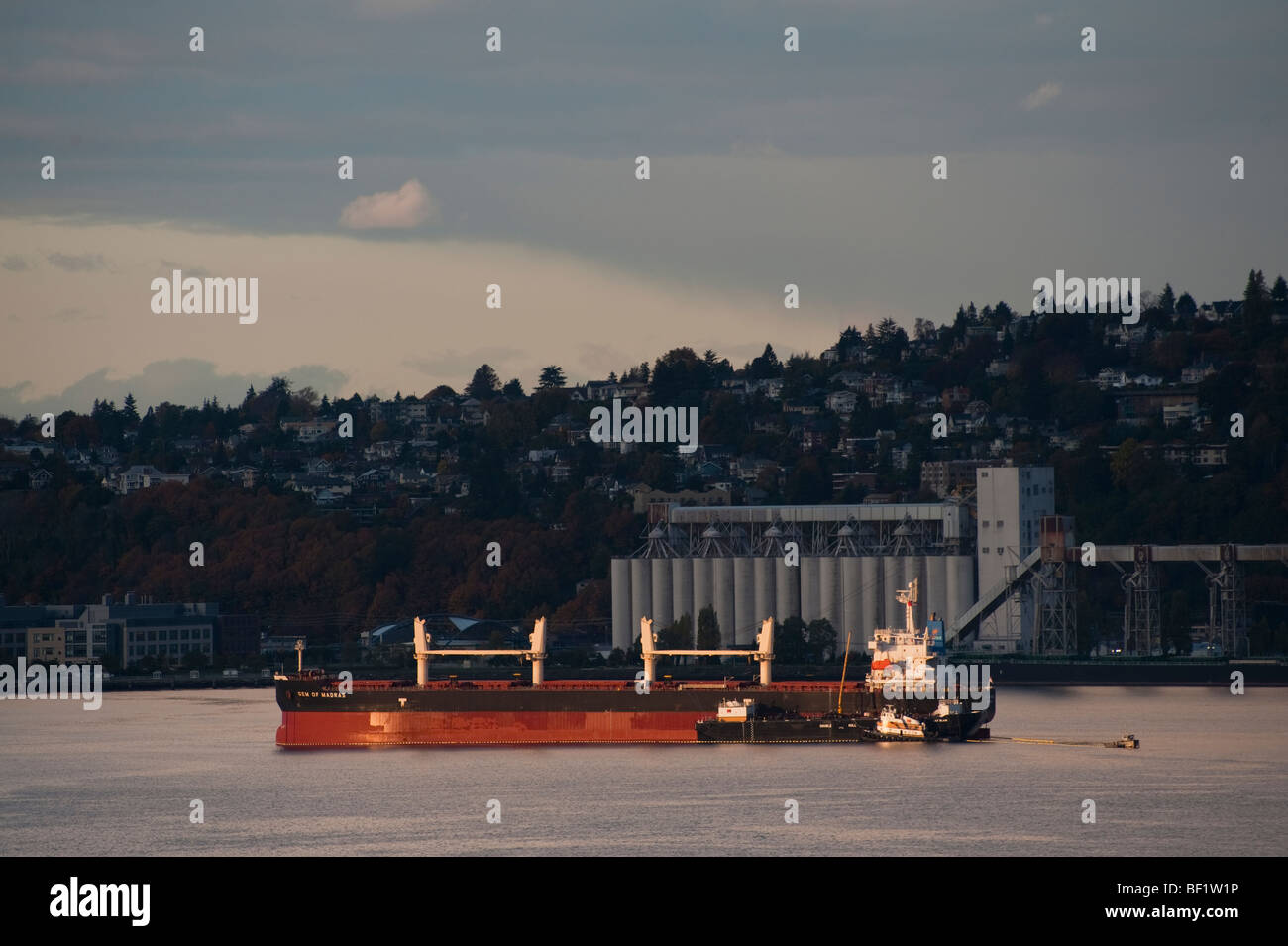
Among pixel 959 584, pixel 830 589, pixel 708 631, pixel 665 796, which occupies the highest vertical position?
pixel 959 584

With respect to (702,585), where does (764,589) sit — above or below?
below

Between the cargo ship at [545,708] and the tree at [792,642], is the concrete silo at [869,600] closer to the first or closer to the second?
the tree at [792,642]

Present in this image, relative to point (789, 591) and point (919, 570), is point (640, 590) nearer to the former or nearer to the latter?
point (789, 591)

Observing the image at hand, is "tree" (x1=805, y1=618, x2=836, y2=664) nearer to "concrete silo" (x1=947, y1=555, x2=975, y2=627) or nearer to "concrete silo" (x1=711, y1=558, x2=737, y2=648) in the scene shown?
"concrete silo" (x1=947, y1=555, x2=975, y2=627)

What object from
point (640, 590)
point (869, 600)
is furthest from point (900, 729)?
point (640, 590)

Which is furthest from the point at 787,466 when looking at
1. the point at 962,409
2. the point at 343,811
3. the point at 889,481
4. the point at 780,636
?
the point at 343,811
